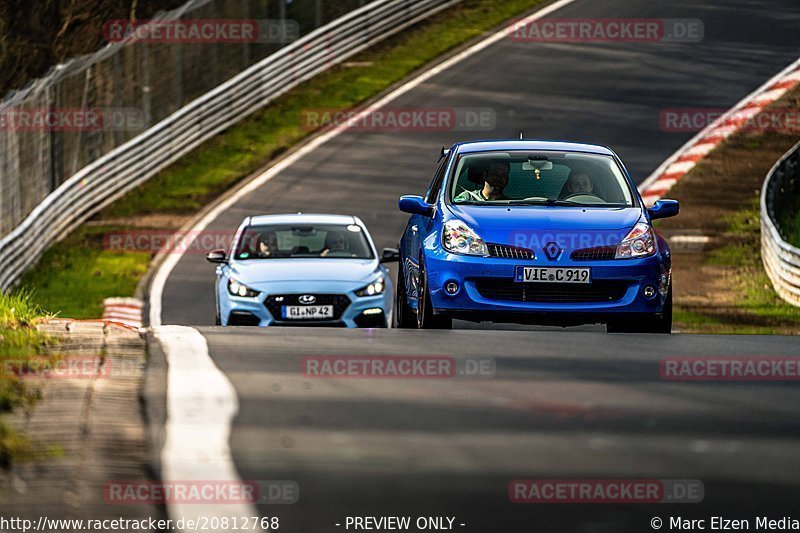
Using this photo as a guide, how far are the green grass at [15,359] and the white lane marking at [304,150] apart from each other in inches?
377

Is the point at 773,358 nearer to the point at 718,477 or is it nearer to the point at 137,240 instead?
the point at 718,477

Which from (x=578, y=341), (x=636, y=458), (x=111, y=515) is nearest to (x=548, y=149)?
(x=578, y=341)

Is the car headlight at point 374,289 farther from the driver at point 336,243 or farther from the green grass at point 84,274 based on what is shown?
the green grass at point 84,274

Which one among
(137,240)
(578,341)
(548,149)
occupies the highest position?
(548,149)

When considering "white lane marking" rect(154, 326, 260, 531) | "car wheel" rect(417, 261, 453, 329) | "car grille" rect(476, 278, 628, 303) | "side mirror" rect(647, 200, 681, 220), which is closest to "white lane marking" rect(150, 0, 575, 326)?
"car wheel" rect(417, 261, 453, 329)

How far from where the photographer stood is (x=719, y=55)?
1373 inches

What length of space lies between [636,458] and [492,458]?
1.86ft

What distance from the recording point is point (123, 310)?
2128 cm

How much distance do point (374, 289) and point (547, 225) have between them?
4.23 m

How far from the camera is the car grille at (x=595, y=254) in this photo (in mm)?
11141

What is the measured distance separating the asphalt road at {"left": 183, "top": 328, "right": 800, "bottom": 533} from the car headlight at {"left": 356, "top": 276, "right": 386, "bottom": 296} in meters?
6.01

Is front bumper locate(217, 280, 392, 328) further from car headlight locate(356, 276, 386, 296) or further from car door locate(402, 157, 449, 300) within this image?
car door locate(402, 157, 449, 300)

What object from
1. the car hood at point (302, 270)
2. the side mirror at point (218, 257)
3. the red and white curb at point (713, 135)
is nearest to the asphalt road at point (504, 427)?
the car hood at point (302, 270)

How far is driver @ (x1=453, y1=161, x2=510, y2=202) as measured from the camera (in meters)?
12.0
